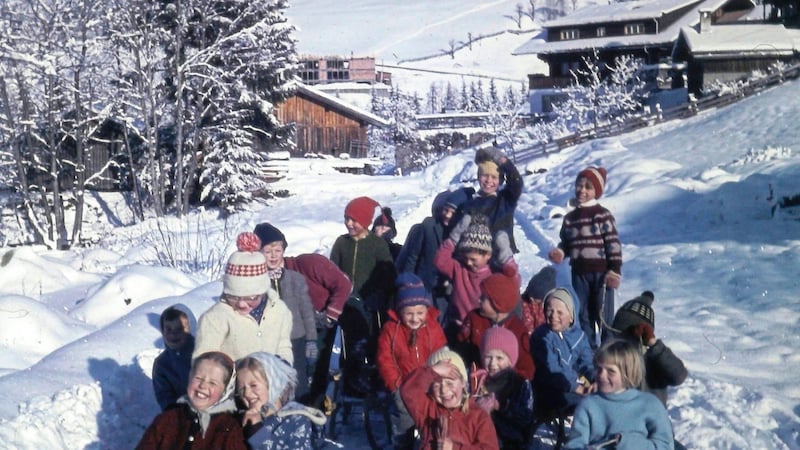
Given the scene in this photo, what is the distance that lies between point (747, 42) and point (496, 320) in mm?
38528

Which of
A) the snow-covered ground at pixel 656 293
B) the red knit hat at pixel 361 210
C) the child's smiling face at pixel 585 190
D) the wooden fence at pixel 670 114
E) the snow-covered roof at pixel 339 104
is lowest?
the snow-covered ground at pixel 656 293

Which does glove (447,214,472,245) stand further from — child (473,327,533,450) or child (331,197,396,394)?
child (473,327,533,450)

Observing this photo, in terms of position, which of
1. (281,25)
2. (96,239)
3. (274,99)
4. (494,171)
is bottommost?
(96,239)

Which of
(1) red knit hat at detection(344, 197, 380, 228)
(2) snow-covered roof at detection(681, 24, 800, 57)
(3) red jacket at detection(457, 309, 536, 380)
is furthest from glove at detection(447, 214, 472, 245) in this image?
(2) snow-covered roof at detection(681, 24, 800, 57)

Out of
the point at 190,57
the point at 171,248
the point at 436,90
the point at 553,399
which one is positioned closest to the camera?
the point at 553,399

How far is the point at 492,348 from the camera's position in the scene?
18.0 ft

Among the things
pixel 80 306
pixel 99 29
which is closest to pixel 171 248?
pixel 80 306

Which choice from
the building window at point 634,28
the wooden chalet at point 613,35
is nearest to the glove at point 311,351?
the wooden chalet at point 613,35

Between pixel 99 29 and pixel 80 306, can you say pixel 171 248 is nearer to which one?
pixel 80 306

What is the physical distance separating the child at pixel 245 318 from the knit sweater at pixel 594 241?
2.96 meters

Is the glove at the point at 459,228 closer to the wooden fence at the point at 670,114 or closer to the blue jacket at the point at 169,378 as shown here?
the blue jacket at the point at 169,378

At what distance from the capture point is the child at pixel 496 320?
5832mm

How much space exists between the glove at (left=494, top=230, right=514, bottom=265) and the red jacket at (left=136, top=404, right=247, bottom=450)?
356 cm

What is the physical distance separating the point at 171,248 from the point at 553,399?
10736mm
